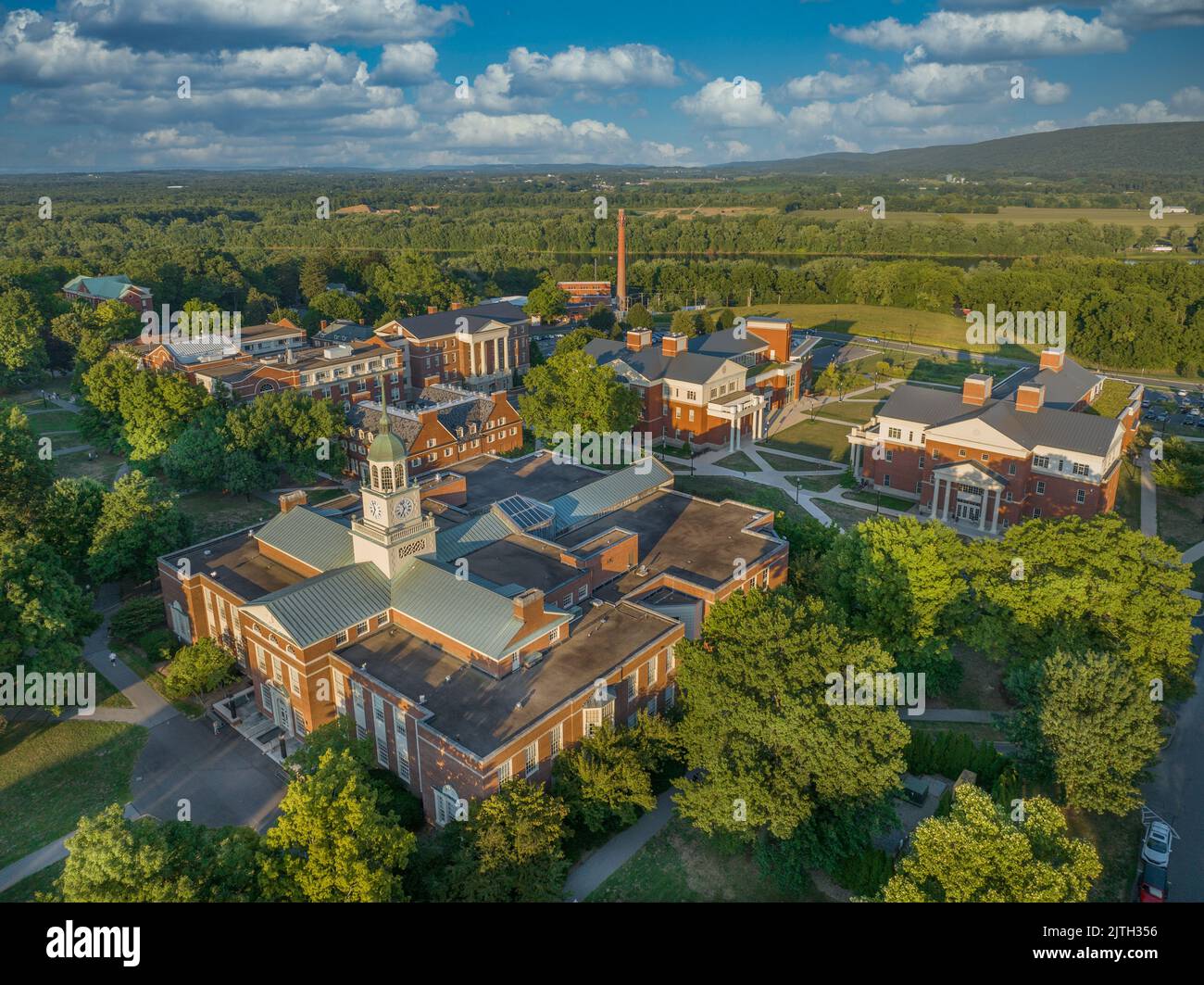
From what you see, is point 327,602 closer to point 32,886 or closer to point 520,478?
point 32,886

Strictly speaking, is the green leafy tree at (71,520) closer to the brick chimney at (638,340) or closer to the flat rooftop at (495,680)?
the flat rooftop at (495,680)

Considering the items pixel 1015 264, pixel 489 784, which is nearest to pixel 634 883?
pixel 489 784

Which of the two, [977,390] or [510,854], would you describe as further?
[977,390]

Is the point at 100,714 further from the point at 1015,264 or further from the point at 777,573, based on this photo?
the point at 1015,264

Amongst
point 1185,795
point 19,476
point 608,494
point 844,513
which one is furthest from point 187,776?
point 844,513

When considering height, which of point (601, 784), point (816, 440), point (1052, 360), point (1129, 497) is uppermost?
point (1052, 360)

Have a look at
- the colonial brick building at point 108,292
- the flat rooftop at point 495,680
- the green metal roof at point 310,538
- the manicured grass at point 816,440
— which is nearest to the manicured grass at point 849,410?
the manicured grass at point 816,440
